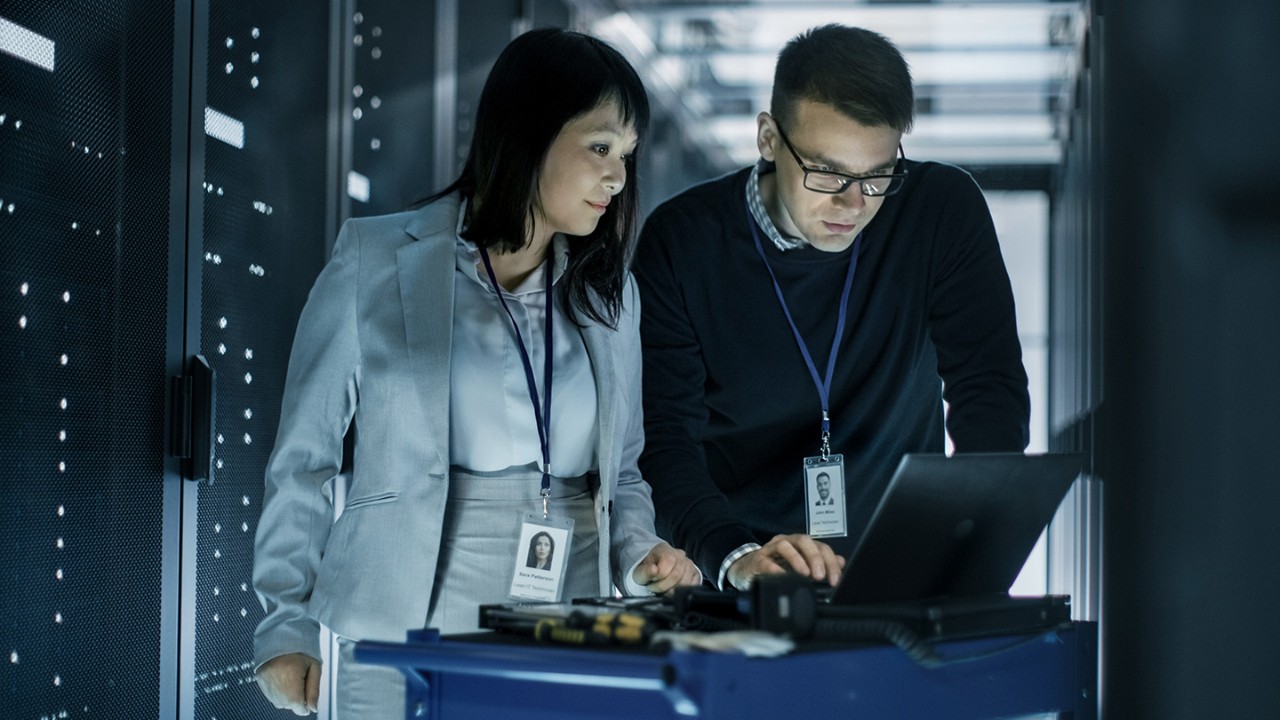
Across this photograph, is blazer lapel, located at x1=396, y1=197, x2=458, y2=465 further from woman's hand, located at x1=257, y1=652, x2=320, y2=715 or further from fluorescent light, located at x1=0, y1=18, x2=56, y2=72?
fluorescent light, located at x1=0, y1=18, x2=56, y2=72

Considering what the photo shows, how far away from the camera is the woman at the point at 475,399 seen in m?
1.75

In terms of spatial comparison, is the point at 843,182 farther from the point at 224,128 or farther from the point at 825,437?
the point at 224,128

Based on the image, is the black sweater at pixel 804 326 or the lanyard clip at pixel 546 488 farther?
the black sweater at pixel 804 326

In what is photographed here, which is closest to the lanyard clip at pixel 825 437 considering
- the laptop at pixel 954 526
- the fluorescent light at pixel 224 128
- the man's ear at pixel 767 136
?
the man's ear at pixel 767 136

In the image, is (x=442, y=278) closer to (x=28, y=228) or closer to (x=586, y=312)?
(x=586, y=312)

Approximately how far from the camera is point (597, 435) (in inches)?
76.9

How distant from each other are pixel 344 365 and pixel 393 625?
1.21 ft

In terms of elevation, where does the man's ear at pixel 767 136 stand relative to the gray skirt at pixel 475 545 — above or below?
above

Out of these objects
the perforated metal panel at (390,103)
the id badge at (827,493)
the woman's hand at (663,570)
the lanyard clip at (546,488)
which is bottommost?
the woman's hand at (663,570)

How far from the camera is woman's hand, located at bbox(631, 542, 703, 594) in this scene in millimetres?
1811

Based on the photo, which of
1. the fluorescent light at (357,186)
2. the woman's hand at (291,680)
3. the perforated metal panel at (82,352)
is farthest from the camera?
the fluorescent light at (357,186)

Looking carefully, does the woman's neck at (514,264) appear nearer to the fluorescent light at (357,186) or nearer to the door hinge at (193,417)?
the door hinge at (193,417)

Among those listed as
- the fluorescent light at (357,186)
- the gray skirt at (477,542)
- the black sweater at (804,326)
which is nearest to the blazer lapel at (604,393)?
the gray skirt at (477,542)

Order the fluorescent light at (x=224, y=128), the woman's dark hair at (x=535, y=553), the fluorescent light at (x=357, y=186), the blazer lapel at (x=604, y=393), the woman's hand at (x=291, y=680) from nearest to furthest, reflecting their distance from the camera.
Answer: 1. the woman's hand at (x=291, y=680)
2. the woman's dark hair at (x=535, y=553)
3. the blazer lapel at (x=604, y=393)
4. the fluorescent light at (x=224, y=128)
5. the fluorescent light at (x=357, y=186)
